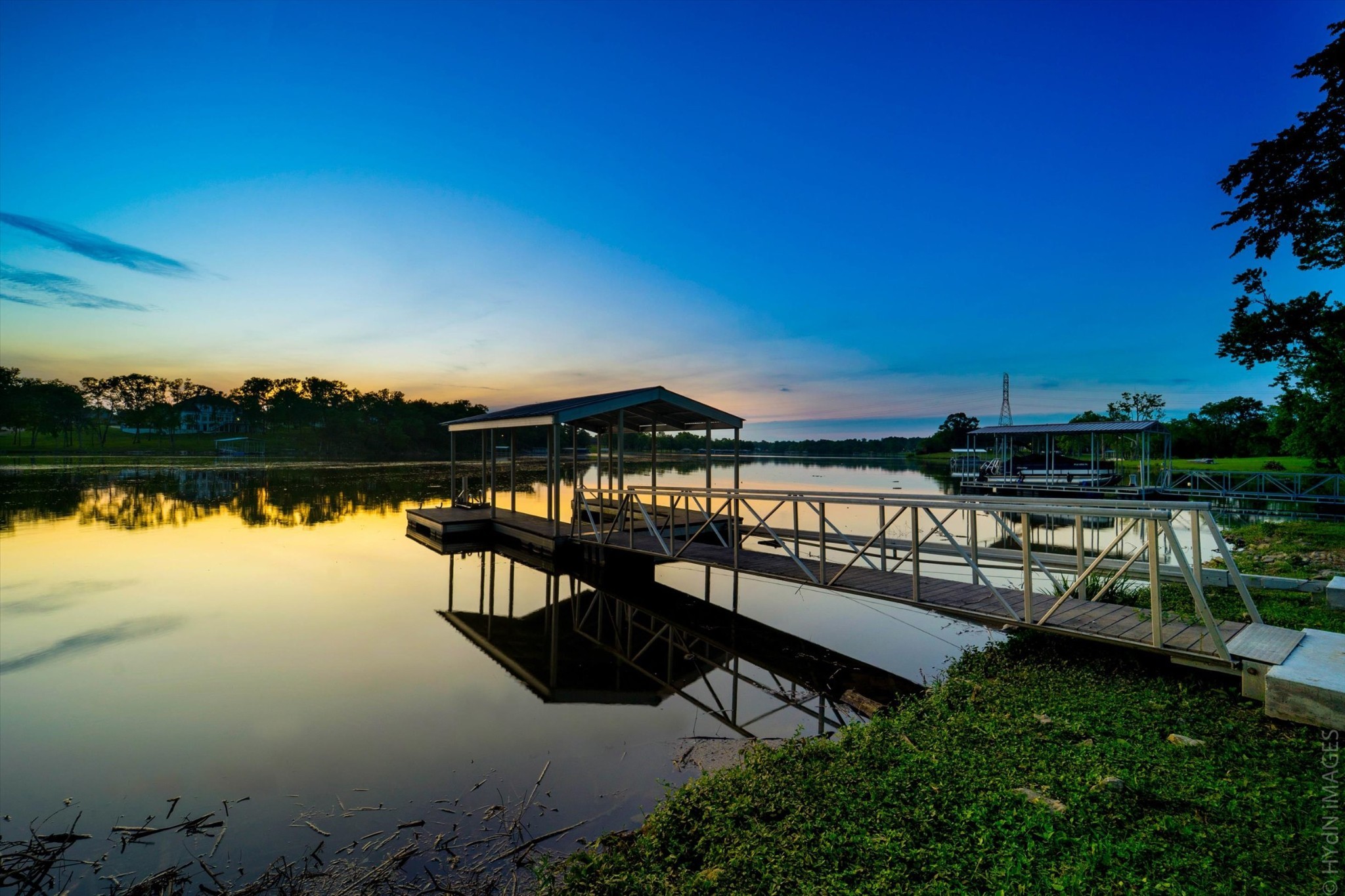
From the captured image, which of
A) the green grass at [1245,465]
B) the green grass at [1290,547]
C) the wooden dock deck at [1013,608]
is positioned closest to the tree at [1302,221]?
the green grass at [1290,547]

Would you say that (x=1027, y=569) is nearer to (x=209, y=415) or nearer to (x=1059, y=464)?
(x=1059, y=464)

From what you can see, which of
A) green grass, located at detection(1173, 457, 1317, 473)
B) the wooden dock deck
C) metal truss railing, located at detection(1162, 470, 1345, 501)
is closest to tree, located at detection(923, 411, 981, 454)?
green grass, located at detection(1173, 457, 1317, 473)

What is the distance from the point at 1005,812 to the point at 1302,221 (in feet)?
48.0

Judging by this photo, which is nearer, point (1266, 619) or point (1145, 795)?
point (1145, 795)

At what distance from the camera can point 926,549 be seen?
9805mm

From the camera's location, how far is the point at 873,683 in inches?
251

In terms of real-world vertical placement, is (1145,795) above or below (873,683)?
above

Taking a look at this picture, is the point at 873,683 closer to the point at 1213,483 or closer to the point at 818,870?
the point at 818,870

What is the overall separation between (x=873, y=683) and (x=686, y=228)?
18.6 meters

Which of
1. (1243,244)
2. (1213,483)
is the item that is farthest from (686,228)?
(1213,483)

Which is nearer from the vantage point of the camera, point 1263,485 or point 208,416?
point 1263,485

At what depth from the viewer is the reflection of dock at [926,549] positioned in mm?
4867

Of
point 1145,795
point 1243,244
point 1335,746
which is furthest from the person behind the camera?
point 1243,244

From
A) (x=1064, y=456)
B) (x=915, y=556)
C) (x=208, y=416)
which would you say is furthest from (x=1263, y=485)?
(x=208, y=416)
